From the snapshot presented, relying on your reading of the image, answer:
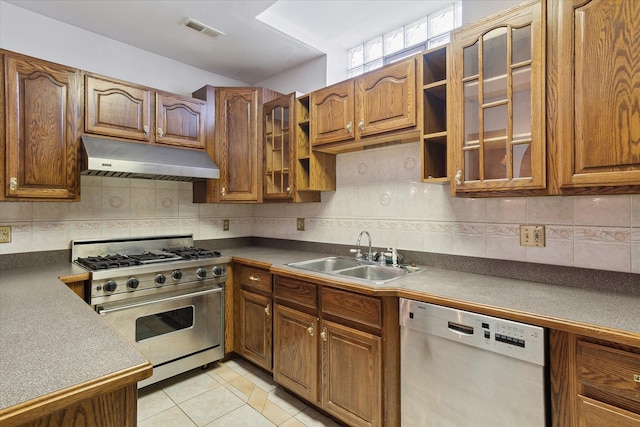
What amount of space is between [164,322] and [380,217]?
167 centimetres

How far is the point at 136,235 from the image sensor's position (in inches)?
105

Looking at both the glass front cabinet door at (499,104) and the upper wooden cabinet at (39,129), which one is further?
the upper wooden cabinet at (39,129)

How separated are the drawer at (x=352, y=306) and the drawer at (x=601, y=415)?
797mm

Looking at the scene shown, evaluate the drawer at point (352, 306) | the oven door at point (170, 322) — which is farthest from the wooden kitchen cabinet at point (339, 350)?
the oven door at point (170, 322)

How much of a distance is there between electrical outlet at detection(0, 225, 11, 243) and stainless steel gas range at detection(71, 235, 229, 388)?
33 centimetres

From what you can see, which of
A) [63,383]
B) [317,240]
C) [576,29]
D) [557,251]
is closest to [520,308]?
[557,251]

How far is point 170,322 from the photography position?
2.31m

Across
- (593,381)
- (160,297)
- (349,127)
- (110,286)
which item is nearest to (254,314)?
(160,297)

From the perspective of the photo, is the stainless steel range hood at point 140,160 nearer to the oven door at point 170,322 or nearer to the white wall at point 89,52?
the white wall at point 89,52

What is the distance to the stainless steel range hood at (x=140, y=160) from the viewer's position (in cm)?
204

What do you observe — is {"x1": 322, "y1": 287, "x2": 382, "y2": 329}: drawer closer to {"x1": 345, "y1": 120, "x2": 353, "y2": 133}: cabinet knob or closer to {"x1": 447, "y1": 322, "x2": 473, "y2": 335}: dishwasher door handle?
{"x1": 447, "y1": 322, "x2": 473, "y2": 335}: dishwasher door handle

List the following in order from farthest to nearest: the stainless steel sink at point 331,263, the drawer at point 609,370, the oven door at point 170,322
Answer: the stainless steel sink at point 331,263 → the oven door at point 170,322 → the drawer at point 609,370

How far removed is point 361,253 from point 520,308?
1251mm

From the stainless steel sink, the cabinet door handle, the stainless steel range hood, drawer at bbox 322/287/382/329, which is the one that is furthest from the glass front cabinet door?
the stainless steel range hood
